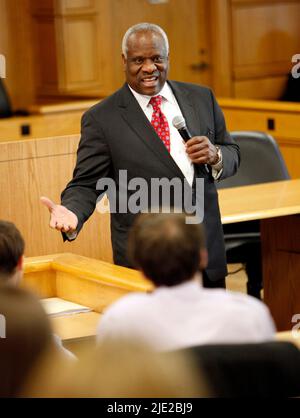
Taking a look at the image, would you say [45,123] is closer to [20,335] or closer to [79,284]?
[79,284]

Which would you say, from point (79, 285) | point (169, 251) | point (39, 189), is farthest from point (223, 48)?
point (169, 251)

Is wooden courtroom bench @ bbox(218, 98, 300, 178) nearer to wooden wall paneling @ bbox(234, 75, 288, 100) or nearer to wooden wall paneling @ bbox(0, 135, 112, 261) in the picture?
wooden wall paneling @ bbox(234, 75, 288, 100)

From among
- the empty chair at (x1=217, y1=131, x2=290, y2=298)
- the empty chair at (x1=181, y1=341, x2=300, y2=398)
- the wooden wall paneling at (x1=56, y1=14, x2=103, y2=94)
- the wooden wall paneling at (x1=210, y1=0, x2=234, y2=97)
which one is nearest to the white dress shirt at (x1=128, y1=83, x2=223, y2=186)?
the empty chair at (x1=181, y1=341, x2=300, y2=398)

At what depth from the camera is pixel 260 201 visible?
195 inches

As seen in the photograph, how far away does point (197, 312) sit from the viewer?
202 centimetres

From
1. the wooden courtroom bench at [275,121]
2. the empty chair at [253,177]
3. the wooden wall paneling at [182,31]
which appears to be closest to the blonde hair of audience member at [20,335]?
the empty chair at [253,177]

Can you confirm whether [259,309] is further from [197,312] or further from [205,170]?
[205,170]

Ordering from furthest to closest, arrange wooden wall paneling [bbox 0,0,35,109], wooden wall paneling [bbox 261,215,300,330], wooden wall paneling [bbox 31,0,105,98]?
wooden wall paneling [bbox 0,0,35,109], wooden wall paneling [bbox 31,0,105,98], wooden wall paneling [bbox 261,215,300,330]

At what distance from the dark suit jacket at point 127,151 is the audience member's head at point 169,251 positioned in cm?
152

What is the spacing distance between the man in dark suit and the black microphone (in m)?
0.06

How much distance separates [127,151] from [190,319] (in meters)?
1.69

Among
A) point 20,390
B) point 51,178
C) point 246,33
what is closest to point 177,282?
point 20,390

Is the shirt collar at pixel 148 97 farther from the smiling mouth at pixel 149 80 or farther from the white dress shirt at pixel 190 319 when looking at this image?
the white dress shirt at pixel 190 319

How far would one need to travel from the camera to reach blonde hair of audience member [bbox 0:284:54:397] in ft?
4.96
